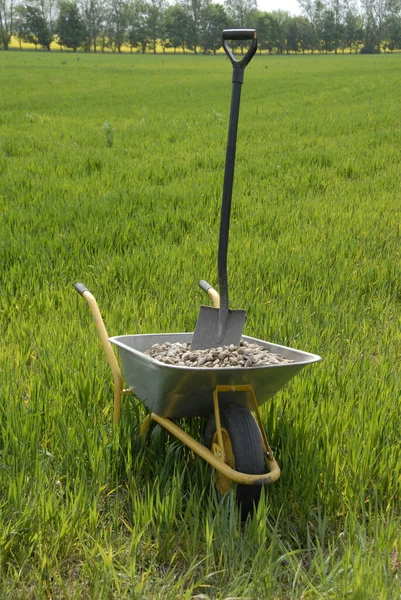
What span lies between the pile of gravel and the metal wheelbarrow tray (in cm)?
5

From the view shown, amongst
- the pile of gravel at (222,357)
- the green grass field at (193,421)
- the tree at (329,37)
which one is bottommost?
the green grass field at (193,421)

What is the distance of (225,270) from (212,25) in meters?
119

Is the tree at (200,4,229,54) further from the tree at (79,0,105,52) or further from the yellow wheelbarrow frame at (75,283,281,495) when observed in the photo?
the yellow wheelbarrow frame at (75,283,281,495)

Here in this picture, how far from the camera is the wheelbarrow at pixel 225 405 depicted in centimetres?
177

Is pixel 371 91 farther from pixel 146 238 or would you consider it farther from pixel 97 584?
pixel 97 584

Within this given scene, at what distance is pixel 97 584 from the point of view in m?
1.51

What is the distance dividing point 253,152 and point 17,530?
8.55 meters

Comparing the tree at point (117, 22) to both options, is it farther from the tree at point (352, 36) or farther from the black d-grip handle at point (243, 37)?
the black d-grip handle at point (243, 37)

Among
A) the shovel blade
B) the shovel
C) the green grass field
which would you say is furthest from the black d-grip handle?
the green grass field

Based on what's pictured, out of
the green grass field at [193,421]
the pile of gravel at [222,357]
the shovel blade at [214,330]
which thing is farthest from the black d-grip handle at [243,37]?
the green grass field at [193,421]

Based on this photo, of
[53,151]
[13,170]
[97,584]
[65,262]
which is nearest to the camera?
[97,584]

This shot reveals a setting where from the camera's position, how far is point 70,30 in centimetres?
9700

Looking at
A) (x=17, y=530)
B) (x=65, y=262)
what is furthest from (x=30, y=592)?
(x=65, y=262)

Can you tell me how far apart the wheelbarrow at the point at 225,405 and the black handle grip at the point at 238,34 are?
1.02 metres
